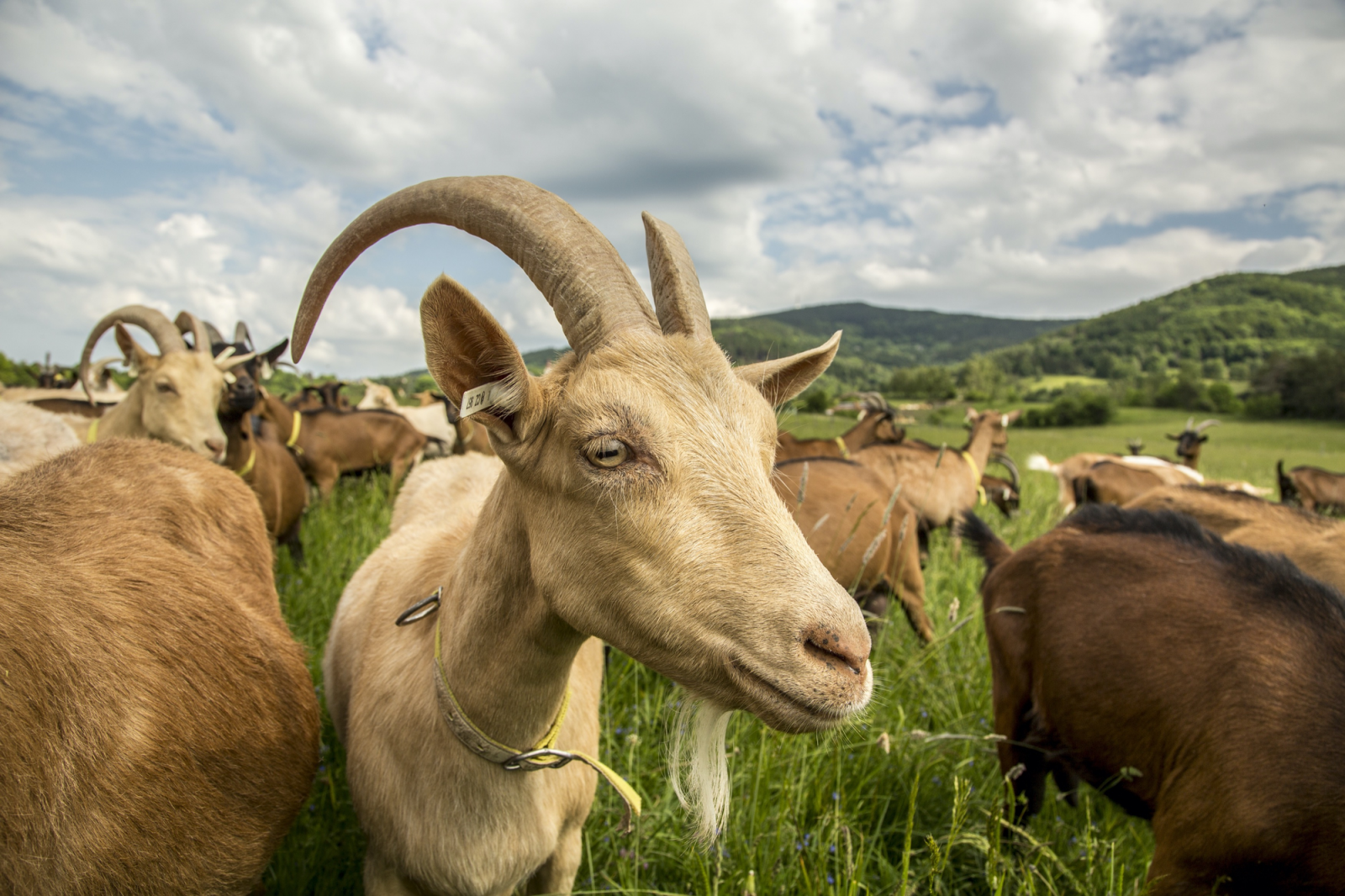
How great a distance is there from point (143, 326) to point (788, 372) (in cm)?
636

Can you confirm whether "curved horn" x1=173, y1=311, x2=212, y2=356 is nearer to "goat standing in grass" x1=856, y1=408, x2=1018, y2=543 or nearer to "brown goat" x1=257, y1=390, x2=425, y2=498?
"brown goat" x1=257, y1=390, x2=425, y2=498

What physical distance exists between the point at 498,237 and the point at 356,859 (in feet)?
8.49

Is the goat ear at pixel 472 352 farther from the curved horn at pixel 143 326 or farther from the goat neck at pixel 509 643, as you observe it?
the curved horn at pixel 143 326

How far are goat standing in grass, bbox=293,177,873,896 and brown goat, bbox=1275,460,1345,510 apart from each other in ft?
49.1

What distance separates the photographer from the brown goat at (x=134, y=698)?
1.34m

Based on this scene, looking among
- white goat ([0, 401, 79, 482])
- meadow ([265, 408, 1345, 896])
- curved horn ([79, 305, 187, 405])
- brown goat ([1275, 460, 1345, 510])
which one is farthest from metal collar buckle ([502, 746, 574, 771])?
brown goat ([1275, 460, 1345, 510])

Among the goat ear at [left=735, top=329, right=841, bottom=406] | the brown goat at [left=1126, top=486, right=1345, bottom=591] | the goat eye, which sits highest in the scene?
the goat ear at [left=735, top=329, right=841, bottom=406]

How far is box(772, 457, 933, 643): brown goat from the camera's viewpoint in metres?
4.96

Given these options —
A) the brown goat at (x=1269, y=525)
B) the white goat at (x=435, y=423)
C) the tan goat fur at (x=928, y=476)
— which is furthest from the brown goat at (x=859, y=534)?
the white goat at (x=435, y=423)

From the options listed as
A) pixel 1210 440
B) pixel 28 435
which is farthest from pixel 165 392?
pixel 1210 440

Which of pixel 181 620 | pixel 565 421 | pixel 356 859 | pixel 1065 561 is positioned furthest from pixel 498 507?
pixel 1065 561

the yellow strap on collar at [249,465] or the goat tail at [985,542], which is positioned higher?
the yellow strap on collar at [249,465]

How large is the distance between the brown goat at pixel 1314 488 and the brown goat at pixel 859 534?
11.1 m

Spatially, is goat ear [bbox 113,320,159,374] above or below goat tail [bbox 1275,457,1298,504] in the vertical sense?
above
